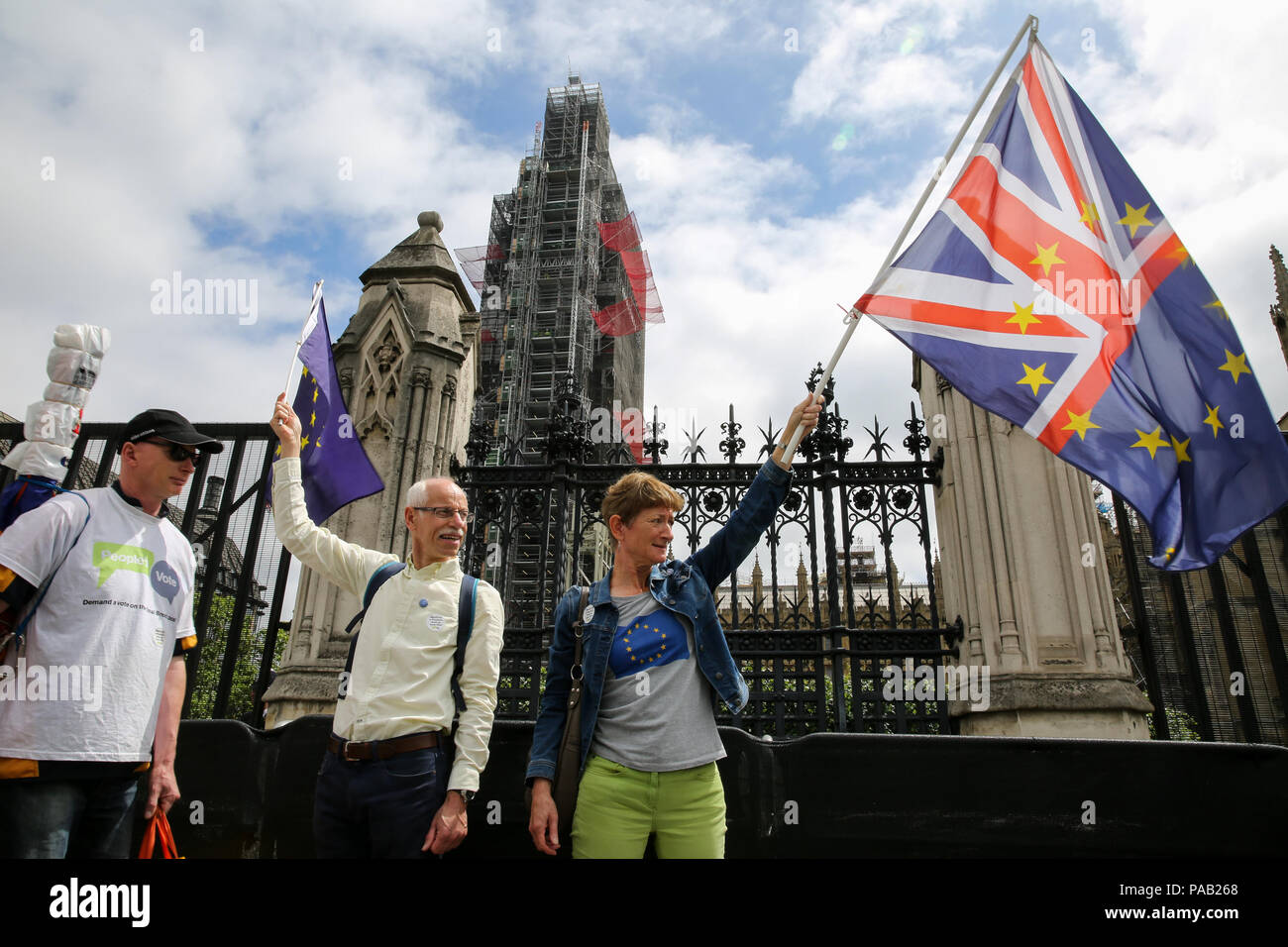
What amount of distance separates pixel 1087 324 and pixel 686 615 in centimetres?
294

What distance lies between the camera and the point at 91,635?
8.43ft

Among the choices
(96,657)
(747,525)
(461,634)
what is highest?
(747,525)

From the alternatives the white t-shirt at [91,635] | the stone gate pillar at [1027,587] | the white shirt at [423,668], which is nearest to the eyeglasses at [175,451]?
the white t-shirt at [91,635]

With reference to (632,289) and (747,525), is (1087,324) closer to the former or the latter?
(747,525)

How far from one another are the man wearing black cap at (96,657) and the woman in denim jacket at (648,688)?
1360 millimetres

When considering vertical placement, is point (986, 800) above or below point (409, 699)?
below

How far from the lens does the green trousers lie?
8.22ft

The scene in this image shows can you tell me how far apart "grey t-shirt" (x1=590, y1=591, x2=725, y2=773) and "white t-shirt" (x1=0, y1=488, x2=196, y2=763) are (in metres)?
1.57

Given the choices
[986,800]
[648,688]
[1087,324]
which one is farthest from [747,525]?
[1087,324]

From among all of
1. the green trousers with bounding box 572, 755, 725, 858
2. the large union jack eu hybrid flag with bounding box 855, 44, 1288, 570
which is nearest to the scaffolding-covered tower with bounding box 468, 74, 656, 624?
the large union jack eu hybrid flag with bounding box 855, 44, 1288, 570

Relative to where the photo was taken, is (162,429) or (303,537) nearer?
(162,429)

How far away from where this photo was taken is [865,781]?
333 centimetres

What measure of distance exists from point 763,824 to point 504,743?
1.20 m
